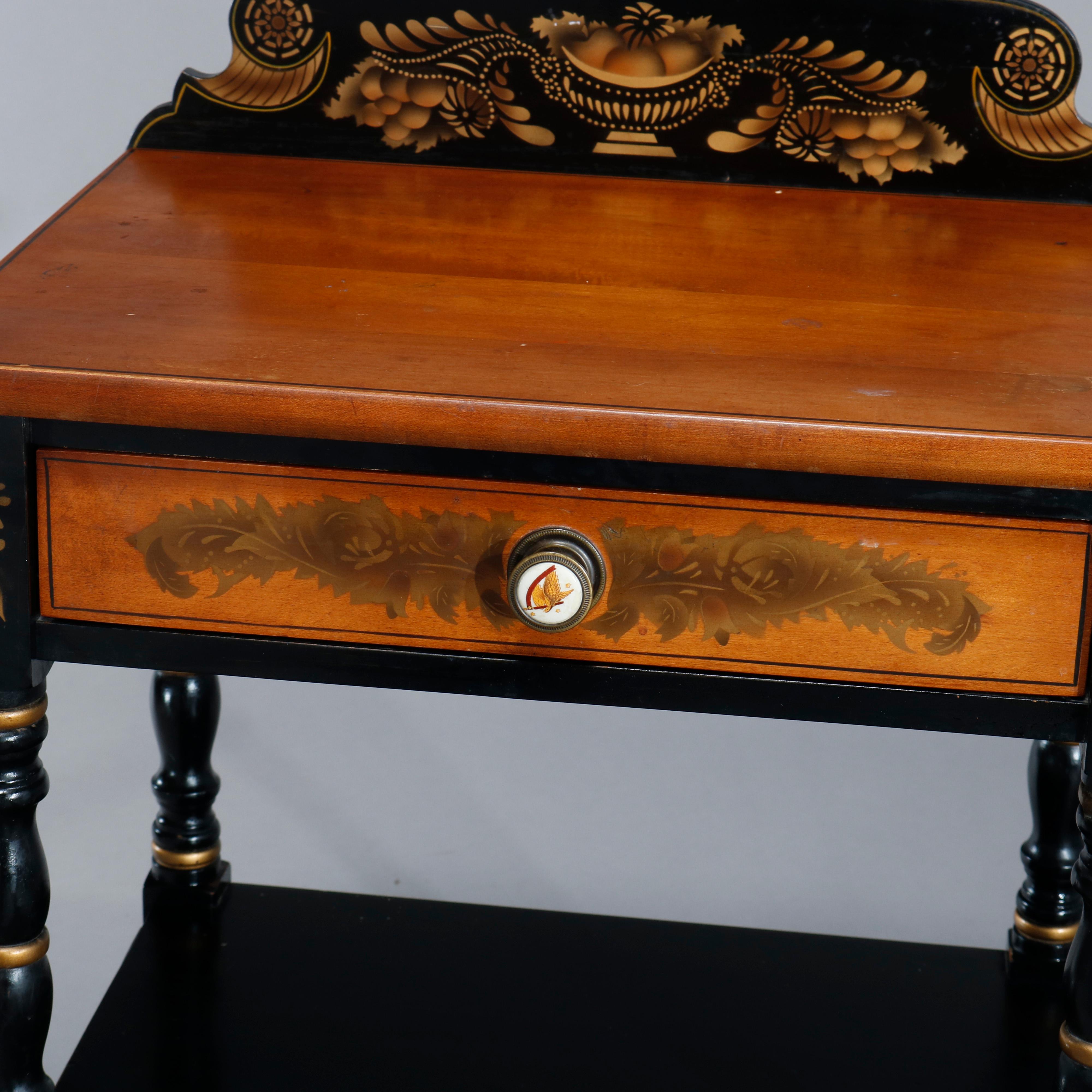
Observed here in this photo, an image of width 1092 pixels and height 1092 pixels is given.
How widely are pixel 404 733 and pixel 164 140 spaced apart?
0.93m

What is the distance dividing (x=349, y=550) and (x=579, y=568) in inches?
5.9

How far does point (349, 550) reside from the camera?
3.21ft

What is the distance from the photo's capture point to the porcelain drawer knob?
3.04 ft

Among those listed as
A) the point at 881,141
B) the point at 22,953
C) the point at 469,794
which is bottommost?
the point at 469,794

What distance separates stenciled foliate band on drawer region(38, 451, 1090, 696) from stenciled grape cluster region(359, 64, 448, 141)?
0.50 m

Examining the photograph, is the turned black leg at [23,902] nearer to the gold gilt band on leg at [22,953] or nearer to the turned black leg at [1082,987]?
the gold gilt band on leg at [22,953]

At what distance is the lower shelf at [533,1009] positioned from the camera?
4.51 feet

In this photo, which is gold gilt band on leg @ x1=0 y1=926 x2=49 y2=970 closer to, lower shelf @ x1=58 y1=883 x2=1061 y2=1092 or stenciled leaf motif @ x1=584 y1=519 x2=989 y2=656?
lower shelf @ x1=58 y1=883 x2=1061 y2=1092

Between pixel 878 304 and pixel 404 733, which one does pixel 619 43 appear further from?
pixel 404 733

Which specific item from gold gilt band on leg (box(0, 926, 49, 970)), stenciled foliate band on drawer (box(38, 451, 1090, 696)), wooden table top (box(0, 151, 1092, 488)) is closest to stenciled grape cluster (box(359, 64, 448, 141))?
wooden table top (box(0, 151, 1092, 488))

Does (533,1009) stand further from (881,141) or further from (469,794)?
(881,141)

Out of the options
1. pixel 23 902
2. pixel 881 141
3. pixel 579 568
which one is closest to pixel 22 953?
pixel 23 902

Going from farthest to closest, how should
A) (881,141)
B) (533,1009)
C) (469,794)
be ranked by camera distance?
1. (469,794)
2. (533,1009)
3. (881,141)

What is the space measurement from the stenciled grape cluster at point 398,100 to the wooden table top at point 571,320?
7 cm
